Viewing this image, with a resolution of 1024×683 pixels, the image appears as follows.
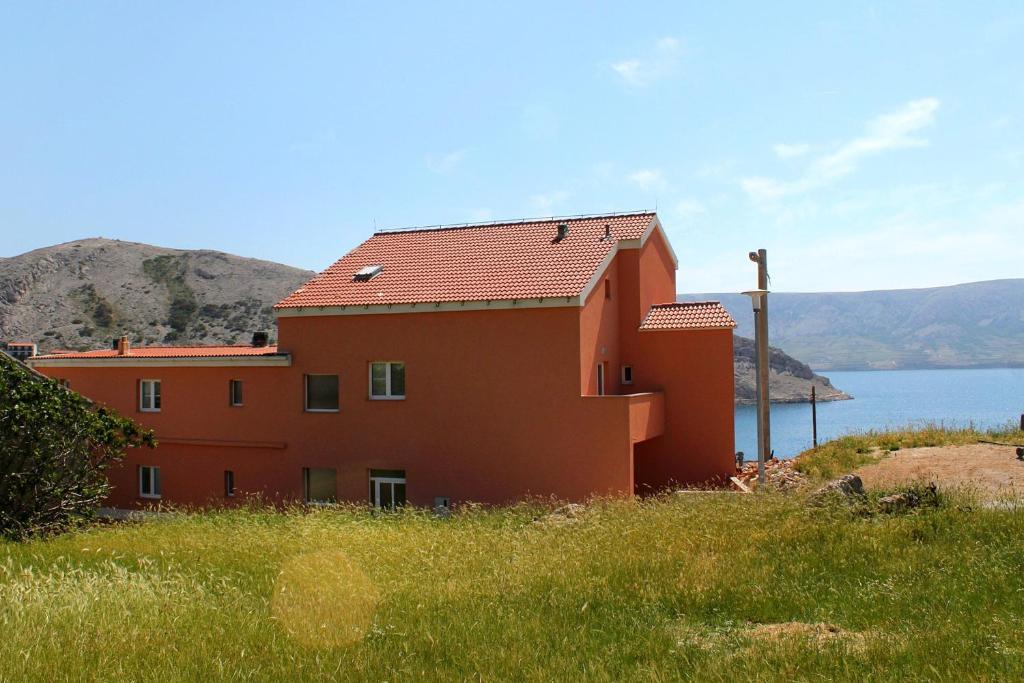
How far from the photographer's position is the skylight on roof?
23516mm

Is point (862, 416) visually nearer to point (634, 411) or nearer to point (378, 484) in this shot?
point (634, 411)

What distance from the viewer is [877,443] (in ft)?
80.7

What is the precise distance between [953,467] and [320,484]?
16.7m

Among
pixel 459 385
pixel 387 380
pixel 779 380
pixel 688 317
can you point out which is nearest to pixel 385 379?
pixel 387 380

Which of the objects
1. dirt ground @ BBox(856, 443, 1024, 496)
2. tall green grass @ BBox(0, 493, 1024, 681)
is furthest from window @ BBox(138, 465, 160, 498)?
dirt ground @ BBox(856, 443, 1024, 496)

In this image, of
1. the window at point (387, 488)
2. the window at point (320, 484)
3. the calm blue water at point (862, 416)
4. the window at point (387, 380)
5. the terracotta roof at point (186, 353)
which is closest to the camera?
the window at point (387, 488)

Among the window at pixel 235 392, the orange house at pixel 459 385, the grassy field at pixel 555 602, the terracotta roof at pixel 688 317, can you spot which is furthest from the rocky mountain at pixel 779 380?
the grassy field at pixel 555 602

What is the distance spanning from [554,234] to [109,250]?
94.9 m

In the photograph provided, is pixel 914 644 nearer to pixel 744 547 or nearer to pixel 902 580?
pixel 902 580

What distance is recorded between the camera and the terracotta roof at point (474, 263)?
69.7 ft

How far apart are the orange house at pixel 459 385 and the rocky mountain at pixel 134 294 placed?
2202 inches

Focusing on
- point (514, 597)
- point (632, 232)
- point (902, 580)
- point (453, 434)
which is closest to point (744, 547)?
point (902, 580)

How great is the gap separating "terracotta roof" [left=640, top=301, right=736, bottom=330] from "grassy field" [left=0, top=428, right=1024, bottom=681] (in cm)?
927

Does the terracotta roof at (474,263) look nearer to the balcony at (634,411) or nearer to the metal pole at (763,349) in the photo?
the balcony at (634,411)
